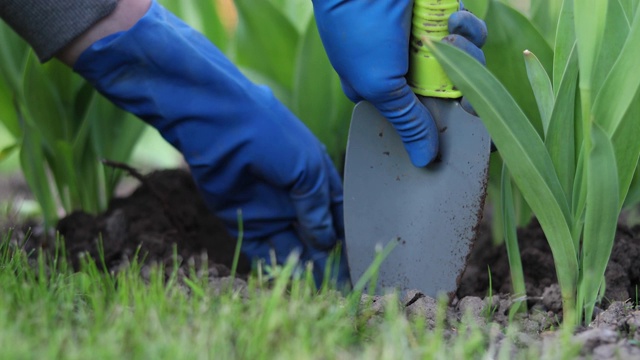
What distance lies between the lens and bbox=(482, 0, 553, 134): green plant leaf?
1.62 metres

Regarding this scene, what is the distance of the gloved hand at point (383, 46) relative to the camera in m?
1.44

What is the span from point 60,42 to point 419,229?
0.75 metres

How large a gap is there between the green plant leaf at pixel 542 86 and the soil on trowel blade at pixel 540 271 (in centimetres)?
30

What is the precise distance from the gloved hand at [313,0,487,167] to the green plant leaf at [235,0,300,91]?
52cm

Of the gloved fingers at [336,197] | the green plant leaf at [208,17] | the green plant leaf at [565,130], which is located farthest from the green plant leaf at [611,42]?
the green plant leaf at [208,17]

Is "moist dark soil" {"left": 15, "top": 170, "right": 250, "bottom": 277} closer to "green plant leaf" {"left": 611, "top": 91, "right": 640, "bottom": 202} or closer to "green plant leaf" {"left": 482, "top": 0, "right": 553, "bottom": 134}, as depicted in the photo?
"green plant leaf" {"left": 482, "top": 0, "right": 553, "bottom": 134}

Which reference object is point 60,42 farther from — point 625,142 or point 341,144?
point 625,142

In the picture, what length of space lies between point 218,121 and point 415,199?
422 mm

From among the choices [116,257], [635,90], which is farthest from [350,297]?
[116,257]

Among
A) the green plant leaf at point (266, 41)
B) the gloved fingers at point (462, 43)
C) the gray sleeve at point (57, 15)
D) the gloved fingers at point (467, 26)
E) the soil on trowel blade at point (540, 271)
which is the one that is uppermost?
the gloved fingers at point (467, 26)

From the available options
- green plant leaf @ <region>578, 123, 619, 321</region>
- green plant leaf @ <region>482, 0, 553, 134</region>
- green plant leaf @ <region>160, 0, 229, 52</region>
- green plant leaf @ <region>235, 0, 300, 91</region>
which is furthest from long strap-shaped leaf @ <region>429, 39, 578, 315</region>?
green plant leaf @ <region>160, 0, 229, 52</region>

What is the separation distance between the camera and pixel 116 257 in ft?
6.05

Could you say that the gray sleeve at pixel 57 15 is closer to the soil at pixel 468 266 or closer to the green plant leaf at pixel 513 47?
the soil at pixel 468 266

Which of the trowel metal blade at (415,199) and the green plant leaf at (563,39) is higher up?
A: the green plant leaf at (563,39)
